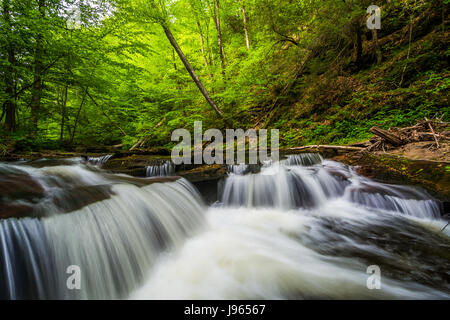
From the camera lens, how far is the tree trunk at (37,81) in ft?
16.8

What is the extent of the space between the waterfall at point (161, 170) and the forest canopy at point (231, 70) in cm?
323

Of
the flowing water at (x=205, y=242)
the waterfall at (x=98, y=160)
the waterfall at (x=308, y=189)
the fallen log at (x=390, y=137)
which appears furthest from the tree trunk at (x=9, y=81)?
the fallen log at (x=390, y=137)

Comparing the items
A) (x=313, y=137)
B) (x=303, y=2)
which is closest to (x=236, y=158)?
(x=313, y=137)

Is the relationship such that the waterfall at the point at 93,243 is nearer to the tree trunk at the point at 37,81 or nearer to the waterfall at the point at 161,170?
the waterfall at the point at 161,170

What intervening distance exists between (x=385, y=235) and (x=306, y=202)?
59.5 inches

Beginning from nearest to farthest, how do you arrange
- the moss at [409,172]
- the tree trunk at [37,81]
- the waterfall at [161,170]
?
the moss at [409,172] → the waterfall at [161,170] → the tree trunk at [37,81]

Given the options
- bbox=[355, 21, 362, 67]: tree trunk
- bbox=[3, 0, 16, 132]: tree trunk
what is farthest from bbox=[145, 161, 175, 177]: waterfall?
bbox=[355, 21, 362, 67]: tree trunk

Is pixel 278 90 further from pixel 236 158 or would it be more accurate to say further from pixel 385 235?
pixel 385 235

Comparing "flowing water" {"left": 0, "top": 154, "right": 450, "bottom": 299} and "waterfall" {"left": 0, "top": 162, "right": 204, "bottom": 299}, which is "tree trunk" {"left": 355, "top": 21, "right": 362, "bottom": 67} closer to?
"flowing water" {"left": 0, "top": 154, "right": 450, "bottom": 299}

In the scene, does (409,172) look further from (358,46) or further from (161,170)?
(358,46)

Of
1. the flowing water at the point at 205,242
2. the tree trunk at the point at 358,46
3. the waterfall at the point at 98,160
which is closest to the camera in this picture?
the flowing water at the point at 205,242

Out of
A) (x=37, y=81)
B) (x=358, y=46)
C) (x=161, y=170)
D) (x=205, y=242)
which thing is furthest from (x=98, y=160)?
(x=358, y=46)

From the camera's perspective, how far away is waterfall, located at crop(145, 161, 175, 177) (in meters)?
4.86

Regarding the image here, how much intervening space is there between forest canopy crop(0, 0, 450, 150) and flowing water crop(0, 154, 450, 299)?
3.59 meters
